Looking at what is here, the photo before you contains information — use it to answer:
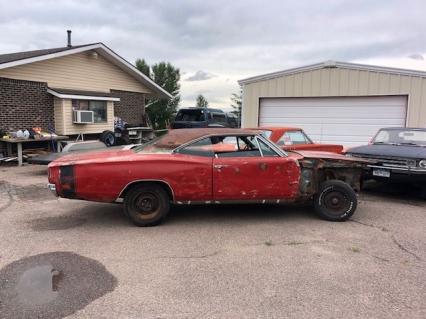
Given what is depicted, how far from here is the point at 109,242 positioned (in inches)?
194

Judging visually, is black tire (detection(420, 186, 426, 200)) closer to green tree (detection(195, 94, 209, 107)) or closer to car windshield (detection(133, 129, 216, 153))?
car windshield (detection(133, 129, 216, 153))

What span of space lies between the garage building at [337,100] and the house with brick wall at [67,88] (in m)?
6.55

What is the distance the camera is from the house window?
607 inches

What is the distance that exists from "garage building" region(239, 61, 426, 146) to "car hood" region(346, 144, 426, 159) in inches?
165

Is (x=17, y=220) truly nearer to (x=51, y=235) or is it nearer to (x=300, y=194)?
(x=51, y=235)

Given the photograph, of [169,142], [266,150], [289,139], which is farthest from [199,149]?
[289,139]

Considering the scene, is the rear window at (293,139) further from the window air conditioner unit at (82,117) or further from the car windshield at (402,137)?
the window air conditioner unit at (82,117)

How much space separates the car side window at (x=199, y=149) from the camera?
5.68m

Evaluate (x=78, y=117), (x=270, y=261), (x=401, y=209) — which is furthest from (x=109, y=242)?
(x=78, y=117)

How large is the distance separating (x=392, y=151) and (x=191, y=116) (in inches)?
407

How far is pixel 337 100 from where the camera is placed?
12.8 m

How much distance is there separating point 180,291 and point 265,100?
1105cm

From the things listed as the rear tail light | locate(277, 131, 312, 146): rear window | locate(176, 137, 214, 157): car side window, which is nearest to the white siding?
locate(277, 131, 312, 146): rear window

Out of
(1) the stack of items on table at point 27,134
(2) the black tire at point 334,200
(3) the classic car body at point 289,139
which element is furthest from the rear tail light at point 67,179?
(1) the stack of items on table at point 27,134
